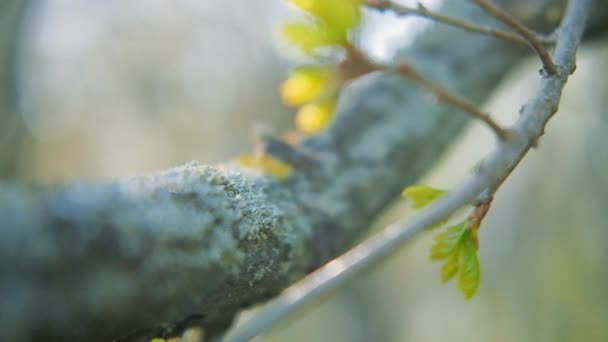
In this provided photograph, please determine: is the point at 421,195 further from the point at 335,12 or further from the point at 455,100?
the point at 335,12

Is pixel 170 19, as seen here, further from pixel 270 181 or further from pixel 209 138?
pixel 270 181

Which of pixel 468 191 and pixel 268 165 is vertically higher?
pixel 268 165

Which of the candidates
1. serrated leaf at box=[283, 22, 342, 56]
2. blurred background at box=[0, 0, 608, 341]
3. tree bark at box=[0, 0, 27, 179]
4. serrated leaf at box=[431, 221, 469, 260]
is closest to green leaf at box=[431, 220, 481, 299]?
serrated leaf at box=[431, 221, 469, 260]

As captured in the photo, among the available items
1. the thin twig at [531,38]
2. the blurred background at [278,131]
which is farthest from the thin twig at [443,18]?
the blurred background at [278,131]

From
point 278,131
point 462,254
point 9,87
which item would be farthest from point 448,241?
point 278,131

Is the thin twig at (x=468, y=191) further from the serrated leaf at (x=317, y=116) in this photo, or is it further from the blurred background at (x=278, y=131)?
the blurred background at (x=278, y=131)

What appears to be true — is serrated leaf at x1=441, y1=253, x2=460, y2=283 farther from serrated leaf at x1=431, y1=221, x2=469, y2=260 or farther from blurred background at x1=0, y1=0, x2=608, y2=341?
blurred background at x1=0, y1=0, x2=608, y2=341
